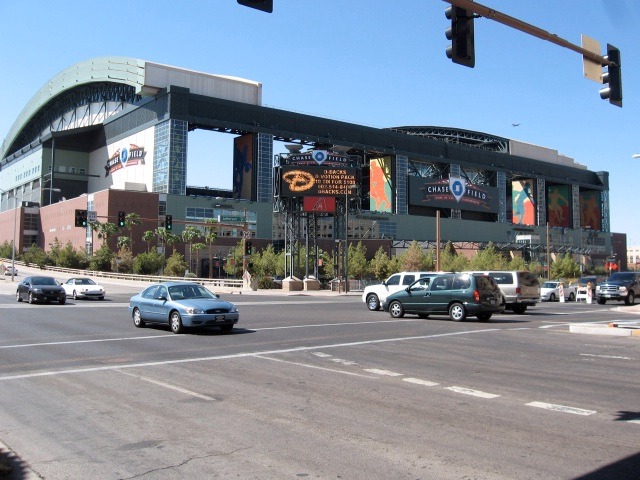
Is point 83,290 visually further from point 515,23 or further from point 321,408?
point 515,23

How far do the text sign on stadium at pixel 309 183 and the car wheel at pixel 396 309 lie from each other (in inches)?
1620

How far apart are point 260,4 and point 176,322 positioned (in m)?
11.4

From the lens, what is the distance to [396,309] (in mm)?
24359

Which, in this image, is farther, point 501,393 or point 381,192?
point 381,192

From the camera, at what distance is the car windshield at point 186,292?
18.8m

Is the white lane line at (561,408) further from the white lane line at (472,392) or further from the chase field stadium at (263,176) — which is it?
the chase field stadium at (263,176)

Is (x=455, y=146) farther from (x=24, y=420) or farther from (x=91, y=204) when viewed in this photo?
(x=24, y=420)

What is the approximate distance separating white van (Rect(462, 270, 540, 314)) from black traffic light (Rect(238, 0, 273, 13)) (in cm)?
2184

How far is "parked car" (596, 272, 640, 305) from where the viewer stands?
36375 mm

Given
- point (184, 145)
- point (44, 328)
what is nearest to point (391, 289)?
point (44, 328)

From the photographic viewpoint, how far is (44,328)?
19.9 meters

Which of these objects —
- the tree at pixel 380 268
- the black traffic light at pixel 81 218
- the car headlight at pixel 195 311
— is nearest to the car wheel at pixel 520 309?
the car headlight at pixel 195 311

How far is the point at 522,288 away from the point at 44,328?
2003 centimetres

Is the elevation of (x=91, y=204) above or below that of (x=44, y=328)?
above
